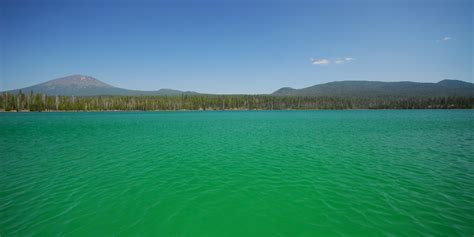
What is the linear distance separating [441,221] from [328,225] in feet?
13.9

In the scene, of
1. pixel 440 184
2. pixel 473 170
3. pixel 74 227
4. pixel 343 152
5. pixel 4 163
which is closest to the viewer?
pixel 74 227

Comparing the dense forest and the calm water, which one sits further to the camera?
the dense forest

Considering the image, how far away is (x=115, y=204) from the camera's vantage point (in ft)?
30.2

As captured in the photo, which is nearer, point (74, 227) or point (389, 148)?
point (74, 227)

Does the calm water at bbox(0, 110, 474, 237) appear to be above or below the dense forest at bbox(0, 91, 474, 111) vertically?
below

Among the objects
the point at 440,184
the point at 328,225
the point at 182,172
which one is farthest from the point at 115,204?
the point at 440,184

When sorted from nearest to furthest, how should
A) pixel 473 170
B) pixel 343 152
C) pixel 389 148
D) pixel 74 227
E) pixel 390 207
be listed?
pixel 74 227 < pixel 390 207 < pixel 473 170 < pixel 343 152 < pixel 389 148

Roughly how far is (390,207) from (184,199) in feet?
28.9

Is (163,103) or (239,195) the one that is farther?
(163,103)

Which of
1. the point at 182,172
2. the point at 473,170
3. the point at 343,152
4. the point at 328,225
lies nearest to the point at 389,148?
the point at 343,152

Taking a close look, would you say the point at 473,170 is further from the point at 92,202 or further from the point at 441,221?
the point at 92,202

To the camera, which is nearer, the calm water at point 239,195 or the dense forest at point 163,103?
the calm water at point 239,195

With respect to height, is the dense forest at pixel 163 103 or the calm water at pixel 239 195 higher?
the dense forest at pixel 163 103

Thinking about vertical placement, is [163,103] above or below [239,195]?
above
